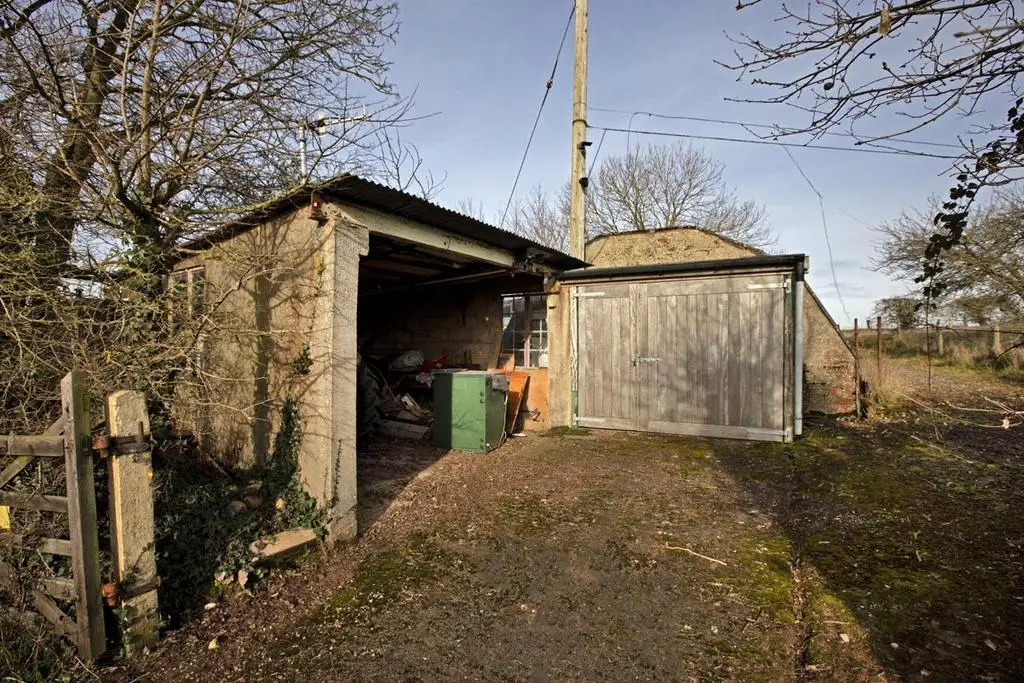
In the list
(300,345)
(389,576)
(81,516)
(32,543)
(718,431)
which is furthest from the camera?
(718,431)

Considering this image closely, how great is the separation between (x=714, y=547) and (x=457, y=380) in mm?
3975

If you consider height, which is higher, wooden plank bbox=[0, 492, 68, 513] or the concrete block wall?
the concrete block wall

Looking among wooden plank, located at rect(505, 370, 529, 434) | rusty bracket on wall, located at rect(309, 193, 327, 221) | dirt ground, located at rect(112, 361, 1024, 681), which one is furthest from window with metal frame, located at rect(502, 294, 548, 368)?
rusty bracket on wall, located at rect(309, 193, 327, 221)

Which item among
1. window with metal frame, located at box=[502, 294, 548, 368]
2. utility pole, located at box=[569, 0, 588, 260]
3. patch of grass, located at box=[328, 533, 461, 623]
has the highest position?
utility pole, located at box=[569, 0, 588, 260]

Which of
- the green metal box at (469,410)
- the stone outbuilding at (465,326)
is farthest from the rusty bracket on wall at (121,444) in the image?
the green metal box at (469,410)

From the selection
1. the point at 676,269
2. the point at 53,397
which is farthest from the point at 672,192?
the point at 53,397

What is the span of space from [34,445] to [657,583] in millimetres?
3910

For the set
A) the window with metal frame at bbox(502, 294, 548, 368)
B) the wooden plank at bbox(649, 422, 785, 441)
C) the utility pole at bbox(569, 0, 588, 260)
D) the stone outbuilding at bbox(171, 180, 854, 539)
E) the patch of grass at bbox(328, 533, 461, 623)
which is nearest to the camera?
the patch of grass at bbox(328, 533, 461, 623)

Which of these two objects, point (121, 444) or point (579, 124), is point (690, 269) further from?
point (121, 444)

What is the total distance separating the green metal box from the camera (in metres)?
6.79

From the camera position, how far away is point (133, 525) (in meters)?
2.91

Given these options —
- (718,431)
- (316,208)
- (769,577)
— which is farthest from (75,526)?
(718,431)

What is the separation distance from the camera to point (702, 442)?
6.98m

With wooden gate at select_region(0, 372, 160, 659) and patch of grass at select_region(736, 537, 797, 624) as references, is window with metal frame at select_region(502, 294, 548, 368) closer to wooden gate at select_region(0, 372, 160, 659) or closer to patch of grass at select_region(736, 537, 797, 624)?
patch of grass at select_region(736, 537, 797, 624)
